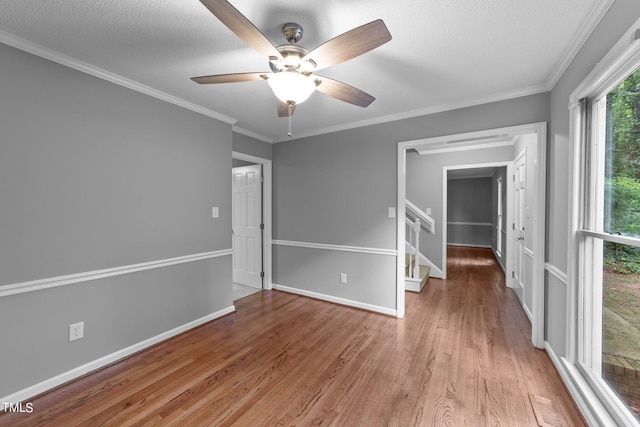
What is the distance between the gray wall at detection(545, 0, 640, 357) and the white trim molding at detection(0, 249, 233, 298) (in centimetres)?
329

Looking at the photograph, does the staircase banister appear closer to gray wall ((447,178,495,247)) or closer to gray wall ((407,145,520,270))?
gray wall ((407,145,520,270))

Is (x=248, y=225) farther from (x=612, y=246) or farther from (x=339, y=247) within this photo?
(x=612, y=246)

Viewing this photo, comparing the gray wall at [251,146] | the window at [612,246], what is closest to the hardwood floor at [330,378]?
the window at [612,246]

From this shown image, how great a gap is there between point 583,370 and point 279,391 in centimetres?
202

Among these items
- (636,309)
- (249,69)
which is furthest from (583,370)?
(249,69)

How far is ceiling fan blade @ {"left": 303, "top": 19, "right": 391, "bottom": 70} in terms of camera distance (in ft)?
3.77

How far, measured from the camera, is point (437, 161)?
189 inches

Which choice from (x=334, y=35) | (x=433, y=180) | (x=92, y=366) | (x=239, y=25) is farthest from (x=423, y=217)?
(x=92, y=366)

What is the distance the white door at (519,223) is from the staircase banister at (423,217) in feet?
3.89

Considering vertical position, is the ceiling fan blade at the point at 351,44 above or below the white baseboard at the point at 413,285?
above

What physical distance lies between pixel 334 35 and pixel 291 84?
55cm

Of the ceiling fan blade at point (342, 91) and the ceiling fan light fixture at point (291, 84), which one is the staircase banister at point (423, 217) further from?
the ceiling fan light fixture at point (291, 84)

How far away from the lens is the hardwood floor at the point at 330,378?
5.29 feet

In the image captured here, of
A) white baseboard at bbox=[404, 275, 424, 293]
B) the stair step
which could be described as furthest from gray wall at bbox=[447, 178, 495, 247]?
white baseboard at bbox=[404, 275, 424, 293]
